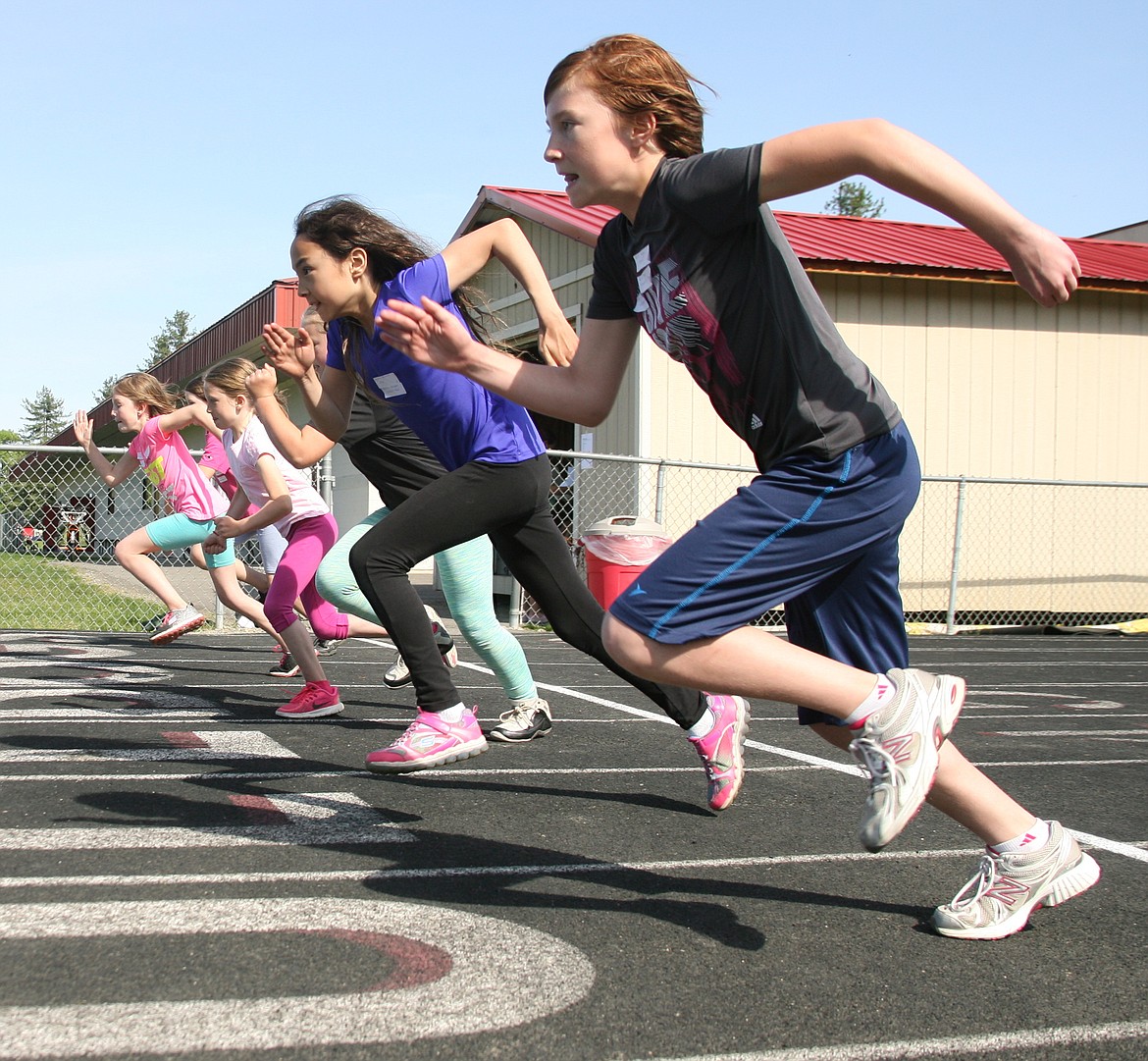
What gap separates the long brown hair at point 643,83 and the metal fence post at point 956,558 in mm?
11430

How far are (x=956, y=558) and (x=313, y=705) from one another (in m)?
9.58

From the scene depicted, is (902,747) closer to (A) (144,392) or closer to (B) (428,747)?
(B) (428,747)

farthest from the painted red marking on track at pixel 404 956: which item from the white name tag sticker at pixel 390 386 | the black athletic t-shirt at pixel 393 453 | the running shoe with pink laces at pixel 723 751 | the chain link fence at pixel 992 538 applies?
the chain link fence at pixel 992 538

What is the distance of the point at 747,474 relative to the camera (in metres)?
13.7

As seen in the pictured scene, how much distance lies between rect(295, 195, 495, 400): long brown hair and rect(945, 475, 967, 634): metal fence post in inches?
402

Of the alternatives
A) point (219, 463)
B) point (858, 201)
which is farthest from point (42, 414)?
point (219, 463)

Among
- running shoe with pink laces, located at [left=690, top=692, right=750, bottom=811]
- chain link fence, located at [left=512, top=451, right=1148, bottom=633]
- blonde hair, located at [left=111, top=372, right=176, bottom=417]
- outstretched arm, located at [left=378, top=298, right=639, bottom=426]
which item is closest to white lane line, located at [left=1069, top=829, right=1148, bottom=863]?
running shoe with pink laces, located at [left=690, top=692, right=750, bottom=811]

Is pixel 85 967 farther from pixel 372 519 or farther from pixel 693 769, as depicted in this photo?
pixel 372 519

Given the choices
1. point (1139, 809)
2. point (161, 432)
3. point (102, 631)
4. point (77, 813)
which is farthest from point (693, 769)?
point (102, 631)

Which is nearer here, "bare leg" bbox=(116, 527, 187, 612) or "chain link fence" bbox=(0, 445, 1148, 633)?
"bare leg" bbox=(116, 527, 187, 612)

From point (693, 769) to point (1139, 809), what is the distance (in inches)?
62.4

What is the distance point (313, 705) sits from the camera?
6.10 m

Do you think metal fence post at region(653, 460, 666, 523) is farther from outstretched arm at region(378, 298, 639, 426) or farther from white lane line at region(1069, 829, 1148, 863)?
outstretched arm at region(378, 298, 639, 426)

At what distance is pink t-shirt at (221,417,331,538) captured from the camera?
660cm
